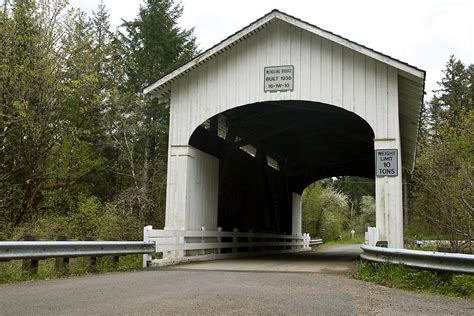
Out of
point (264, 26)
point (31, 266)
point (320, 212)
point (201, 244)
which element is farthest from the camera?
point (320, 212)

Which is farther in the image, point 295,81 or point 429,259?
point 295,81

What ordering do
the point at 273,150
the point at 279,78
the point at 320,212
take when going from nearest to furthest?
the point at 279,78, the point at 273,150, the point at 320,212

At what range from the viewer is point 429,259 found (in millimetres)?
6832

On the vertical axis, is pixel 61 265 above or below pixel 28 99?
below

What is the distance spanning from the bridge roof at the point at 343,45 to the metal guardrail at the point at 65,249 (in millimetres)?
4046

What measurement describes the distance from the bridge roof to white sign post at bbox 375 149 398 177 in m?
1.56

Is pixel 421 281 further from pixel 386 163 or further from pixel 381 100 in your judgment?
pixel 381 100

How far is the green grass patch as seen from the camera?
6.53 metres

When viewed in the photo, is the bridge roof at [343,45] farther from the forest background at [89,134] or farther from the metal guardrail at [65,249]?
the metal guardrail at [65,249]

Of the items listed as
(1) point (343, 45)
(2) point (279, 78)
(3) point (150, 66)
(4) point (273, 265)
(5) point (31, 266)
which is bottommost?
(4) point (273, 265)

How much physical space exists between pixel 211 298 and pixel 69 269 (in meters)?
3.77

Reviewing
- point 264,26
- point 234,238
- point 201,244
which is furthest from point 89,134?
point 264,26

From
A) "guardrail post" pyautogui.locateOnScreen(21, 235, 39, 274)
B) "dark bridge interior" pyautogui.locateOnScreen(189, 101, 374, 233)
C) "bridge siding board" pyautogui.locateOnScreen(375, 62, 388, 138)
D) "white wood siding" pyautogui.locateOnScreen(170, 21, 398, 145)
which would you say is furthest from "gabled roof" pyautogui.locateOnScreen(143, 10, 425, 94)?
"guardrail post" pyautogui.locateOnScreen(21, 235, 39, 274)

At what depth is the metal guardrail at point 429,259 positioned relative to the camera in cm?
620
